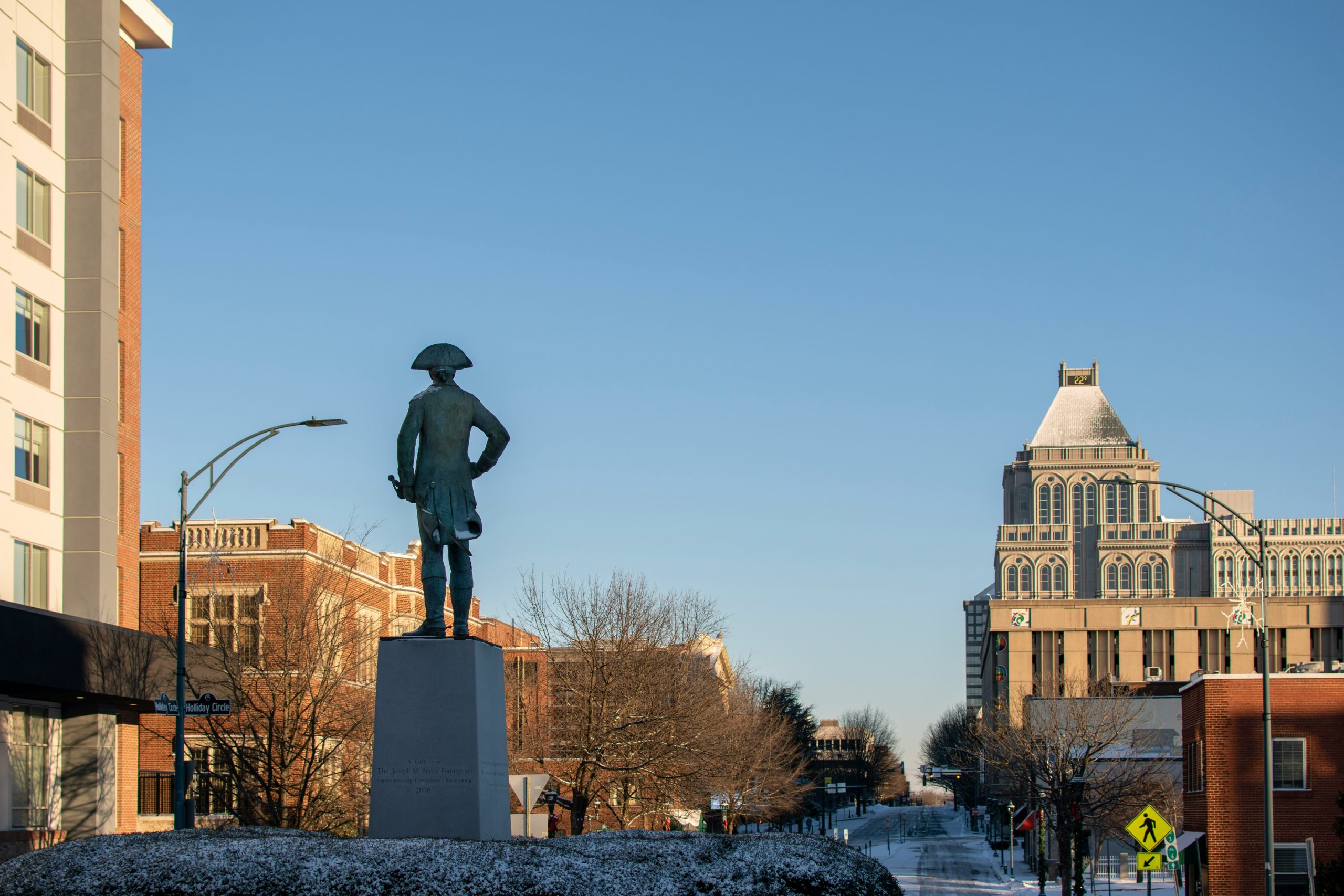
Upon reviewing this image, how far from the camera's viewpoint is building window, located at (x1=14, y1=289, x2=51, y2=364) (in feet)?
113

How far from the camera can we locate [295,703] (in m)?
32.6

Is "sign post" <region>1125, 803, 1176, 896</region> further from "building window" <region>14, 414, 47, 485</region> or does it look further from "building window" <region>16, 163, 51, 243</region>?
"building window" <region>16, 163, 51, 243</region>

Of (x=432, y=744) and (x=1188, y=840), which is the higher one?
(x=432, y=744)

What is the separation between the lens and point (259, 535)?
154ft

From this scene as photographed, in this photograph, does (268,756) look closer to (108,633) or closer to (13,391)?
(108,633)

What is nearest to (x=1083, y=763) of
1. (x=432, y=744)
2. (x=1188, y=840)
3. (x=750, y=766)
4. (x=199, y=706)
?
(x=1188, y=840)

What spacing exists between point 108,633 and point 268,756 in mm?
5545

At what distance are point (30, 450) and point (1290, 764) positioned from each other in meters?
31.8

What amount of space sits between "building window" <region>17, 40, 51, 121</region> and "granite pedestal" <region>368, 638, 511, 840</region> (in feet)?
81.3

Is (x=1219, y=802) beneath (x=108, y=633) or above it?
beneath

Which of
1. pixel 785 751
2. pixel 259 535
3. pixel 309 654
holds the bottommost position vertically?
pixel 785 751

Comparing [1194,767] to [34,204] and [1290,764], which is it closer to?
[1290,764]

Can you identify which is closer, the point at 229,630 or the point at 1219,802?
the point at 1219,802

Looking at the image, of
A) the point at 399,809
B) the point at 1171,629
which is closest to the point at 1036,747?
the point at 399,809
